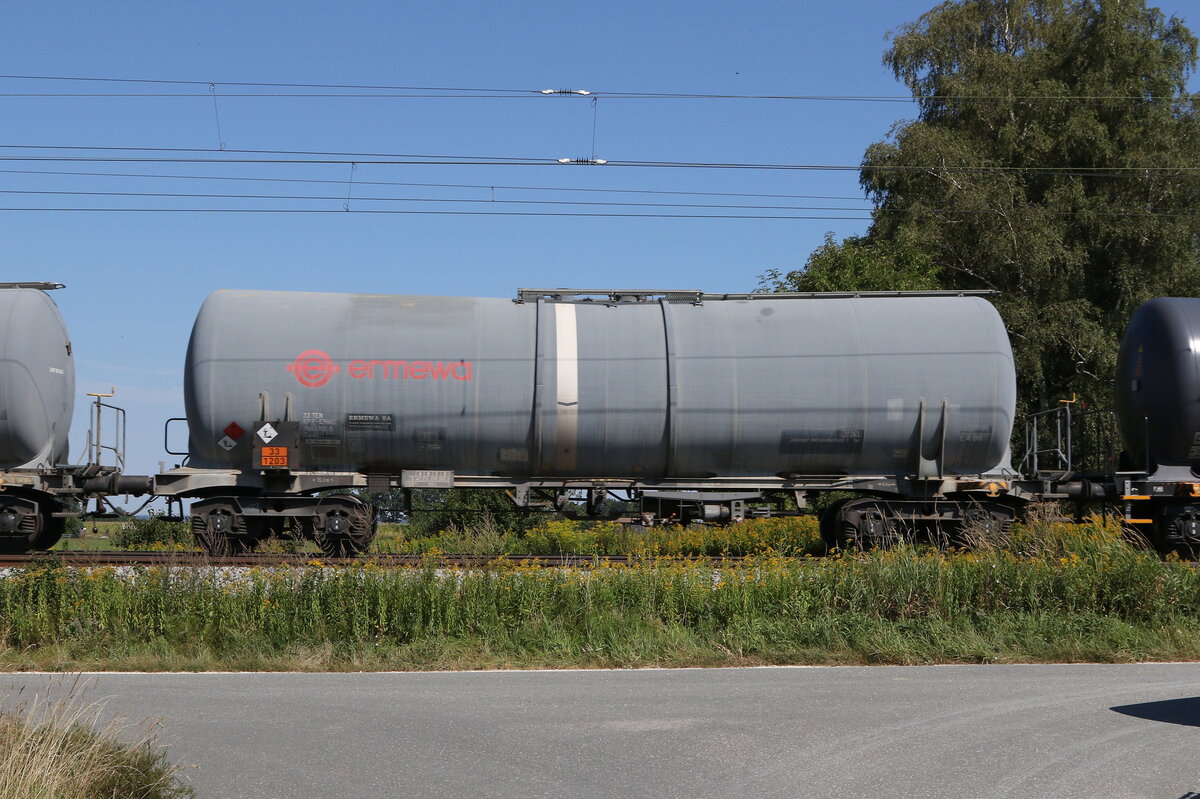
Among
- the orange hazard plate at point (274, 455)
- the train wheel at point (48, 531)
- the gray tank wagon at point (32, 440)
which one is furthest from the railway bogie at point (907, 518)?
the train wheel at point (48, 531)

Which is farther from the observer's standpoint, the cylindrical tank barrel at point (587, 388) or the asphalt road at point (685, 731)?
the cylindrical tank barrel at point (587, 388)

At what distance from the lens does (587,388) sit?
53.7 feet

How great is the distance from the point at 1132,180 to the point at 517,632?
111 feet

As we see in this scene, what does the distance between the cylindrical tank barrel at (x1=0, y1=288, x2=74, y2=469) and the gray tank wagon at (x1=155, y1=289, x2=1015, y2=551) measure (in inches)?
95.6

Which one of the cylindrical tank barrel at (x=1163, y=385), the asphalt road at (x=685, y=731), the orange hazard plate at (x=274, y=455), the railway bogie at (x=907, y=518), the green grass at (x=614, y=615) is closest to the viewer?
the asphalt road at (x=685, y=731)

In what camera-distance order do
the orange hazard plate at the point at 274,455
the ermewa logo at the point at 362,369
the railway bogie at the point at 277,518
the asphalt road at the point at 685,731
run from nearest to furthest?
1. the asphalt road at the point at 685,731
2. the orange hazard plate at the point at 274,455
3. the ermewa logo at the point at 362,369
4. the railway bogie at the point at 277,518

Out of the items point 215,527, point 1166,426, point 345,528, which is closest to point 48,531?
point 215,527

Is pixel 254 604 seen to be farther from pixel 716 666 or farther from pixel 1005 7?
pixel 1005 7

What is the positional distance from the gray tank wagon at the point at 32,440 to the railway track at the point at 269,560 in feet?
2.94

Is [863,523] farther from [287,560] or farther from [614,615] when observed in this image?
[287,560]

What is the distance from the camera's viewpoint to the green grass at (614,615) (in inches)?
381

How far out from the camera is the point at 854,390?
16.6 metres

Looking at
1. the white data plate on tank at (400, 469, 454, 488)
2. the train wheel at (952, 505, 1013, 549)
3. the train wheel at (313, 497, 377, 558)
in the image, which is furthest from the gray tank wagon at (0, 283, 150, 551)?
the train wheel at (952, 505, 1013, 549)

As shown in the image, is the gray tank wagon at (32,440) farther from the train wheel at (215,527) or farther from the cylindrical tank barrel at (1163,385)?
the cylindrical tank barrel at (1163,385)
